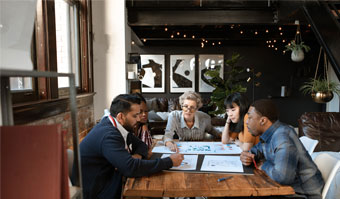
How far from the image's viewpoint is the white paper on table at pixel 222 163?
1948 mm

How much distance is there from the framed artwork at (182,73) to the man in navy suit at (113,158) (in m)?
7.17

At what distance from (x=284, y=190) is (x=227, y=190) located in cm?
37

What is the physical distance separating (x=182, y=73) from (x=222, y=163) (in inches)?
290

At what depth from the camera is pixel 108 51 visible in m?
4.58

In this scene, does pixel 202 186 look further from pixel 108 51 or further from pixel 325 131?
pixel 325 131

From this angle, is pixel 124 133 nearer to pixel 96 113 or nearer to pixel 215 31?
pixel 96 113

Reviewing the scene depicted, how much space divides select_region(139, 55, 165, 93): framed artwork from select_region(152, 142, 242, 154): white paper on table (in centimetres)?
660

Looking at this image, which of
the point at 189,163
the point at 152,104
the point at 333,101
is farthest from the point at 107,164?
the point at 333,101

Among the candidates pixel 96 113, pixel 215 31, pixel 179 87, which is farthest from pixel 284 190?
pixel 179 87

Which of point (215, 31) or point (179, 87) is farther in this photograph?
point (179, 87)

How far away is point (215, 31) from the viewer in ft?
24.9

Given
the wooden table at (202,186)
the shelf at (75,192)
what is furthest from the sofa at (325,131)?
the shelf at (75,192)

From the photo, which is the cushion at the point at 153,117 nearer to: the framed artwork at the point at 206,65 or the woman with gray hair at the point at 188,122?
the framed artwork at the point at 206,65

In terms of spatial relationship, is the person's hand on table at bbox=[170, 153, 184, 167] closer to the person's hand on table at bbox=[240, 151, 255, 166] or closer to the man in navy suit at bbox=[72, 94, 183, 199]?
the man in navy suit at bbox=[72, 94, 183, 199]
